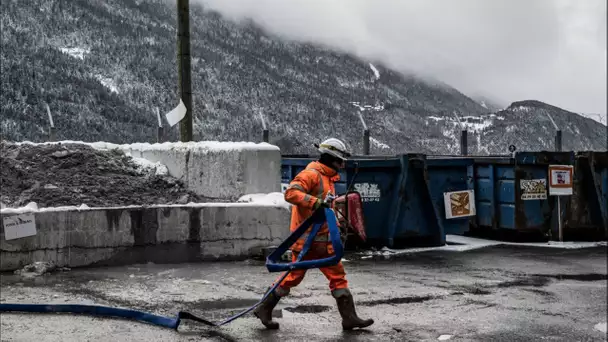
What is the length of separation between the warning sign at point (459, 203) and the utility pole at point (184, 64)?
14.6ft

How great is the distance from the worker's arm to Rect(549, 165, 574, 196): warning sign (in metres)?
8.24

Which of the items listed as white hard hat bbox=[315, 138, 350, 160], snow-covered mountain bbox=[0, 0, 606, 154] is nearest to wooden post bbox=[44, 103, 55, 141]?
snow-covered mountain bbox=[0, 0, 606, 154]

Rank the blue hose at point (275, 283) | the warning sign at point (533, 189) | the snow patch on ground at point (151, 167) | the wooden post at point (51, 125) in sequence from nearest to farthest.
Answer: the blue hose at point (275, 283), the snow patch on ground at point (151, 167), the warning sign at point (533, 189), the wooden post at point (51, 125)

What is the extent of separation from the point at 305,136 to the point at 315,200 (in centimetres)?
1095

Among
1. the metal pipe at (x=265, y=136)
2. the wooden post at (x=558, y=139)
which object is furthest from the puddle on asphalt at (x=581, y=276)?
the wooden post at (x=558, y=139)

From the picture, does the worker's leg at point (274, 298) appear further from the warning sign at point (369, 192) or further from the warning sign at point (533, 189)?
the warning sign at point (533, 189)

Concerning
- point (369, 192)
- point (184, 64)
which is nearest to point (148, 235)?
point (184, 64)

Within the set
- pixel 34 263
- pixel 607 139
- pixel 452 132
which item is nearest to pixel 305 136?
pixel 452 132

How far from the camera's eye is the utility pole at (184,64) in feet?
42.7

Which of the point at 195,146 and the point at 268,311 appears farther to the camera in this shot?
the point at 195,146

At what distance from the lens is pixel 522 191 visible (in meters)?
13.6

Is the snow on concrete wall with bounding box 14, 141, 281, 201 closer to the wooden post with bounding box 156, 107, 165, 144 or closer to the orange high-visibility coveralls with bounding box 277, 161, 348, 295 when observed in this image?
the wooden post with bounding box 156, 107, 165, 144

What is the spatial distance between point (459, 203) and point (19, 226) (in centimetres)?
710

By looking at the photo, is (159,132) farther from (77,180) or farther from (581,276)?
(581,276)
